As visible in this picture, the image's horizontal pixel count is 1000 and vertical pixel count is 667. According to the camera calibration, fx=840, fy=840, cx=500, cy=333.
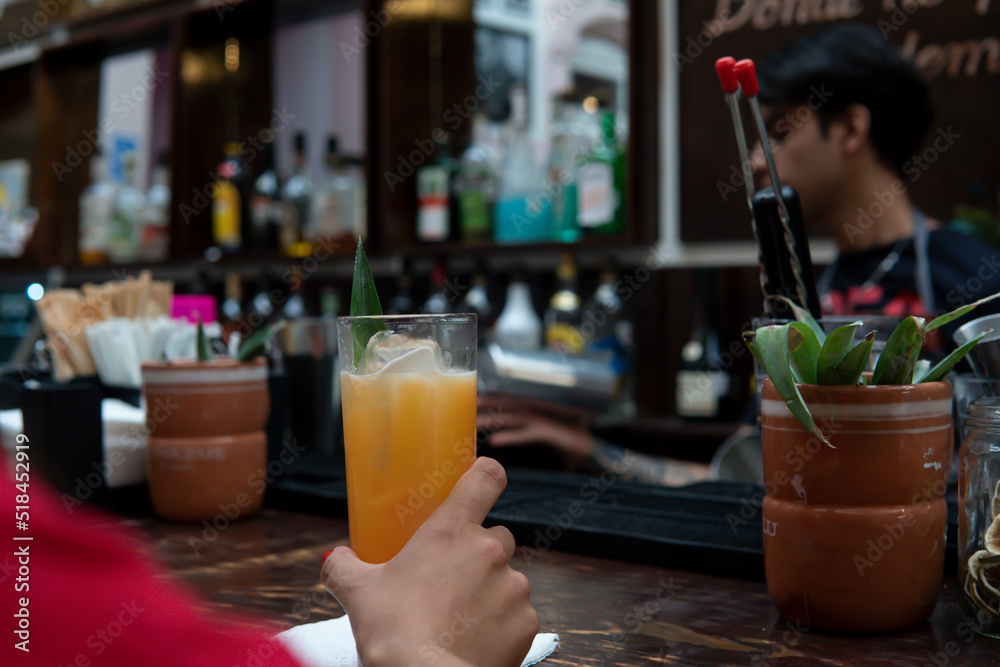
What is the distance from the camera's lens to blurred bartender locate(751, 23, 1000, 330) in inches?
66.9

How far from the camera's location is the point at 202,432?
910mm

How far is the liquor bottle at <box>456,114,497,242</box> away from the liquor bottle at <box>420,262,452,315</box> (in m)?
0.12

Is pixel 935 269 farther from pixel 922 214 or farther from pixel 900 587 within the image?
pixel 900 587

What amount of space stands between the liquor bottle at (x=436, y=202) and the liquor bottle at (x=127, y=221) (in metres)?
1.26

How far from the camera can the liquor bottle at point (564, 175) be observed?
7.20ft

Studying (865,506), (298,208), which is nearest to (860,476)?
(865,506)

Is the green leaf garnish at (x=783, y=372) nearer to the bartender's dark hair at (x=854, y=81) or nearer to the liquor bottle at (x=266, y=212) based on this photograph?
the bartender's dark hair at (x=854, y=81)

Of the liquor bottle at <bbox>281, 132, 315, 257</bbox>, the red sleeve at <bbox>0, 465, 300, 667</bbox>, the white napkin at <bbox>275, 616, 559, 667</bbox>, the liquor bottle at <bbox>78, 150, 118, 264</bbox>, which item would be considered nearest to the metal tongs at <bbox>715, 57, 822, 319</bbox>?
the white napkin at <bbox>275, 616, 559, 667</bbox>

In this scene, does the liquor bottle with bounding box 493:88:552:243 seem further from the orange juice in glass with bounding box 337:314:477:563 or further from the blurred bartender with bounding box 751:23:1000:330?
the orange juice in glass with bounding box 337:314:477:563

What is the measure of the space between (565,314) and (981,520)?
1.75m

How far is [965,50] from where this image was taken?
186cm

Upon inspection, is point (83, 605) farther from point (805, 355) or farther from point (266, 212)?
point (266, 212)

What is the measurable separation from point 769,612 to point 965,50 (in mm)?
1715

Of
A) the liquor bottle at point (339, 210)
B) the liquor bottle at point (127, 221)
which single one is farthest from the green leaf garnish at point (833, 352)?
the liquor bottle at point (127, 221)
